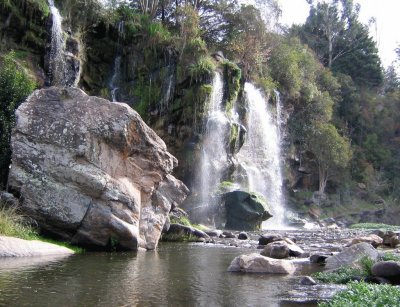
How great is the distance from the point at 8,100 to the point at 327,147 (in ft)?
117

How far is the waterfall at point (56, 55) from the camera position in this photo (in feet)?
83.2

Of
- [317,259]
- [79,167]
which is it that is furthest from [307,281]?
[79,167]

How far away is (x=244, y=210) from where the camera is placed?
2794cm

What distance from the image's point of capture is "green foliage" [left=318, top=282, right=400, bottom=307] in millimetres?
6176

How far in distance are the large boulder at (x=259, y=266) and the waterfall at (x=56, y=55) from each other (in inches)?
698

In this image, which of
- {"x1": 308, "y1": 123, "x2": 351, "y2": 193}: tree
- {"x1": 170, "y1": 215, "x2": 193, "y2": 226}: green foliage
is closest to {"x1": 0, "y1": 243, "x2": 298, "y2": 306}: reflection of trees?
{"x1": 170, "y1": 215, "x2": 193, "y2": 226}: green foliage

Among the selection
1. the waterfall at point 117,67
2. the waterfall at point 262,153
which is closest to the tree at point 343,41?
the waterfall at point 262,153

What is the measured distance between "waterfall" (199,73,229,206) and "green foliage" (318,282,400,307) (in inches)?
908

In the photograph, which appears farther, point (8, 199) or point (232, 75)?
point (232, 75)

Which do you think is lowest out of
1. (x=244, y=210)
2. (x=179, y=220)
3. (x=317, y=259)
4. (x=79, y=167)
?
(x=317, y=259)

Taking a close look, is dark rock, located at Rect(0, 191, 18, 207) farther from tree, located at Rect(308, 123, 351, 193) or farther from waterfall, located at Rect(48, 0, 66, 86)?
tree, located at Rect(308, 123, 351, 193)

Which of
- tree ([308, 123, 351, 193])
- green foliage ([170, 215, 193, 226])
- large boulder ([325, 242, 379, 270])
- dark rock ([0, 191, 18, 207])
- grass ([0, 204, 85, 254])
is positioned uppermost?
tree ([308, 123, 351, 193])

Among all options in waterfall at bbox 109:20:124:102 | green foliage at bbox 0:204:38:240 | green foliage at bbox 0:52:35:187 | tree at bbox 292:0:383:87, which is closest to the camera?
green foliage at bbox 0:204:38:240

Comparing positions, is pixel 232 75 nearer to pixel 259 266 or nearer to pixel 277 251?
pixel 277 251
